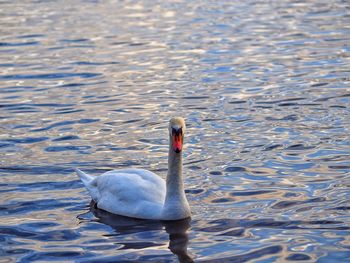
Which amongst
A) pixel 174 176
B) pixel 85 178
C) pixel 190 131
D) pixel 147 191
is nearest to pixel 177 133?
pixel 174 176

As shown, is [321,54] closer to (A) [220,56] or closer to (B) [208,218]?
(A) [220,56]

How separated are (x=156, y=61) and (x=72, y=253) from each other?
44.5 feet

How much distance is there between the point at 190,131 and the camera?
16.4 metres

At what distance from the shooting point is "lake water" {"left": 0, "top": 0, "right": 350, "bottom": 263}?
11133 mm

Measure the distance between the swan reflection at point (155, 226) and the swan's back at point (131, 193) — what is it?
3.1 inches

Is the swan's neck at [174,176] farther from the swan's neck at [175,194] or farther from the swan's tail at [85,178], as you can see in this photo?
the swan's tail at [85,178]

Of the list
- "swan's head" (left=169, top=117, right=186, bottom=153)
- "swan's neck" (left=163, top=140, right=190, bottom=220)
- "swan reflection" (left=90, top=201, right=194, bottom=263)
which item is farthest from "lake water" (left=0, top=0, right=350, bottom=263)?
"swan's head" (left=169, top=117, right=186, bottom=153)

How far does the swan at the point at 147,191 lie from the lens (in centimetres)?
1170

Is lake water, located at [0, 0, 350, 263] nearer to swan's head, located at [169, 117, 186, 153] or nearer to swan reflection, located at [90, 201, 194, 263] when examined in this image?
swan reflection, located at [90, 201, 194, 263]

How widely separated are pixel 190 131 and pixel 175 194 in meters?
4.73

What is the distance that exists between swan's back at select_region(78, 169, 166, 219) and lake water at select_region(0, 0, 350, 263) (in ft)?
0.61

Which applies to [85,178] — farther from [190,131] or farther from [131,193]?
[190,131]

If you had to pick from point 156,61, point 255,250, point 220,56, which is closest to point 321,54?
point 220,56

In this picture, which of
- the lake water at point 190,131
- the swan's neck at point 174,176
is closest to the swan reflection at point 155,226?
the lake water at point 190,131
